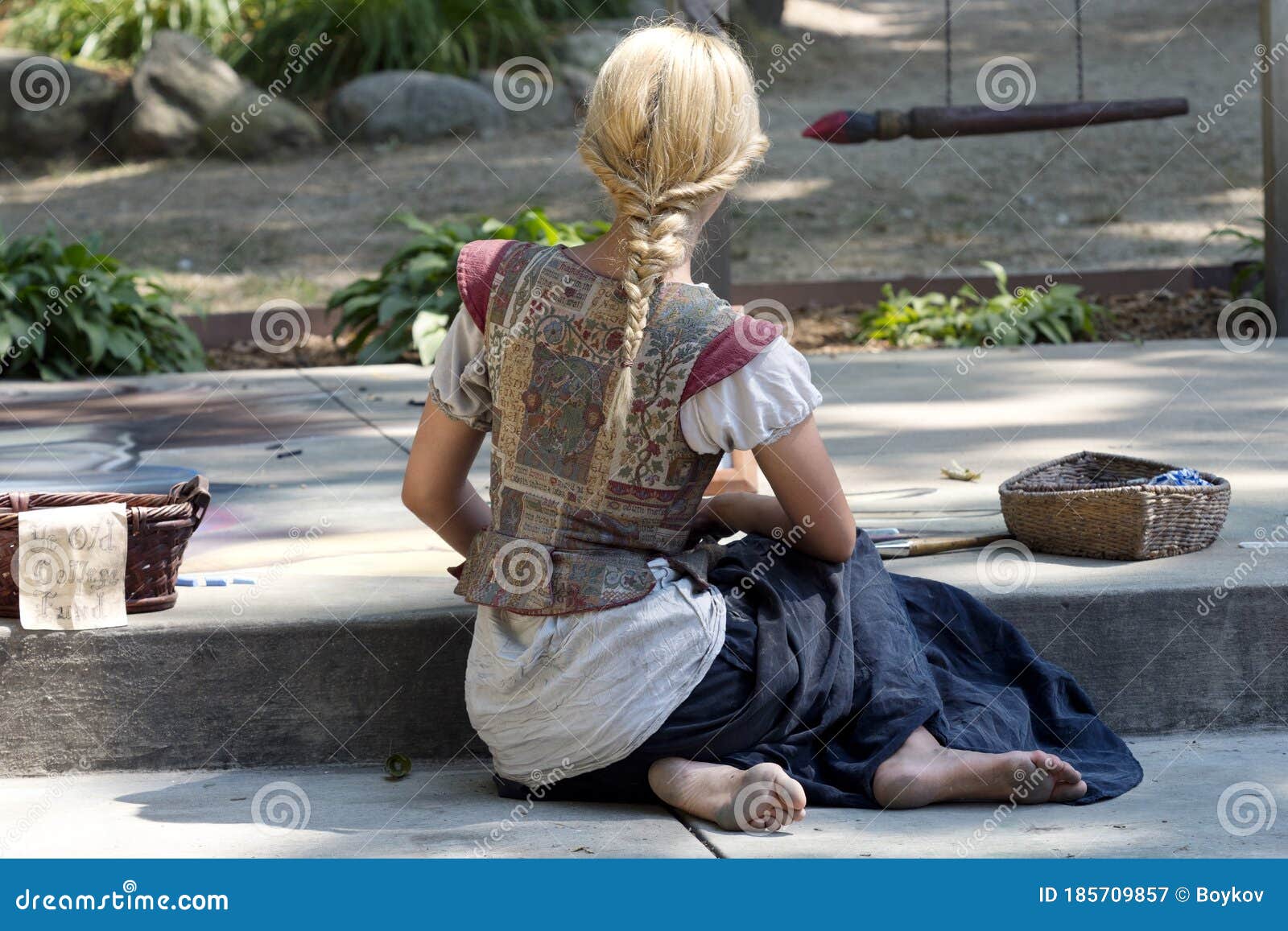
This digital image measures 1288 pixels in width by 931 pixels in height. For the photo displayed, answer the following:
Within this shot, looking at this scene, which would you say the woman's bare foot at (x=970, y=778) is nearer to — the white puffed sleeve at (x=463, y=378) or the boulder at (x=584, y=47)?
the white puffed sleeve at (x=463, y=378)

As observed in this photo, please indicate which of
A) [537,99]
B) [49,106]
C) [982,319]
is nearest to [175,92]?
[49,106]

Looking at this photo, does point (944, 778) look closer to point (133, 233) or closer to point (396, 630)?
point (396, 630)

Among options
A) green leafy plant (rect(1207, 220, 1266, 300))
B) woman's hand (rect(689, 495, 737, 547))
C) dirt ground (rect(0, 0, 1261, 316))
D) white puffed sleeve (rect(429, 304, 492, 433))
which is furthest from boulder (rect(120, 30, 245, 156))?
woman's hand (rect(689, 495, 737, 547))

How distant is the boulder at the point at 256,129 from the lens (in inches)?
556

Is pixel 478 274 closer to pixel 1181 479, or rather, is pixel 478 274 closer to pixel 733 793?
pixel 733 793

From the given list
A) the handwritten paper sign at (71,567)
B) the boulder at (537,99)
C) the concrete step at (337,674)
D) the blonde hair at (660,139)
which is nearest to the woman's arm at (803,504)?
the blonde hair at (660,139)

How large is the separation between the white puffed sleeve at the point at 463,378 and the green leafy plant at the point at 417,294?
4.83m

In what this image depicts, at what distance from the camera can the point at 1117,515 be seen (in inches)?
137

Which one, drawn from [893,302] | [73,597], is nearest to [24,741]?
[73,597]

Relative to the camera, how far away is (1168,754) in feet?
10.5

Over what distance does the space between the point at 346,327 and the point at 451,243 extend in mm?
797

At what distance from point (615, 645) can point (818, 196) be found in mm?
10678

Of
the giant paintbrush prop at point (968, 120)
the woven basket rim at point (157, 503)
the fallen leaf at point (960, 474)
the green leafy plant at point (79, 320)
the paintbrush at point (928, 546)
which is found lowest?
the green leafy plant at point (79, 320)

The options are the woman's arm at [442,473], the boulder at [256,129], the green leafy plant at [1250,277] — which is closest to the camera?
the woman's arm at [442,473]
